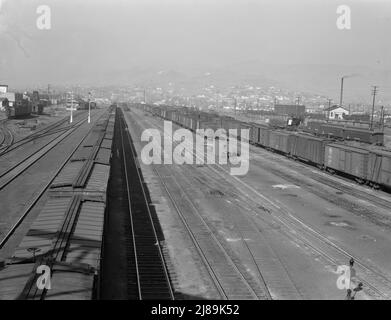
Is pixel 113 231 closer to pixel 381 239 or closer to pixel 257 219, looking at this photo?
pixel 257 219

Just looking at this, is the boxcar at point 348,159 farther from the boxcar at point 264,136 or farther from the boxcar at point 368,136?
the boxcar at point 264,136

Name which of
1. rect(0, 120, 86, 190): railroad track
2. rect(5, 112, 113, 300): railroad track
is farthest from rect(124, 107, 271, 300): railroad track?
rect(0, 120, 86, 190): railroad track

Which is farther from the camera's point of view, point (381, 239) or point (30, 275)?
point (381, 239)

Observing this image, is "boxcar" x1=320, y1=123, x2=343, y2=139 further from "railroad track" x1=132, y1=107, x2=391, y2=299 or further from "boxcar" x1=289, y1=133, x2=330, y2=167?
"railroad track" x1=132, y1=107, x2=391, y2=299

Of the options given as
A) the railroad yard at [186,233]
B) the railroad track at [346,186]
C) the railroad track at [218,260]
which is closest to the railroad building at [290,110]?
the railroad track at [346,186]
